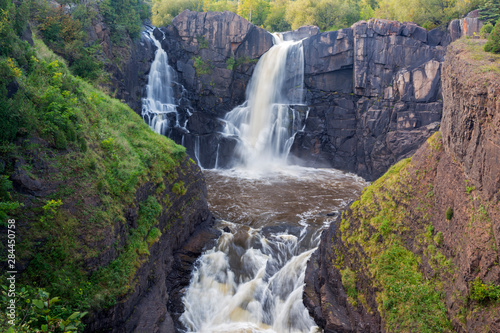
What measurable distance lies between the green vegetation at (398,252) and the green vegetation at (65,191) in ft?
25.7

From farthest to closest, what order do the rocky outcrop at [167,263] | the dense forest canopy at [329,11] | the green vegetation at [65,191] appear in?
the dense forest canopy at [329,11] < the rocky outcrop at [167,263] < the green vegetation at [65,191]

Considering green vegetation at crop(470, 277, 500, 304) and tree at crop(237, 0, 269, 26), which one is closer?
green vegetation at crop(470, 277, 500, 304)

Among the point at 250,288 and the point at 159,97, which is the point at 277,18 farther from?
the point at 250,288

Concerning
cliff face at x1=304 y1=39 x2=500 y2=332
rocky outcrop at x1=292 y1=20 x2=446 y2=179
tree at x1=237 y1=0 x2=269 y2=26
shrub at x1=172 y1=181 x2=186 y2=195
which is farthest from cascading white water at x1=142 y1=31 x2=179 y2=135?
cliff face at x1=304 y1=39 x2=500 y2=332

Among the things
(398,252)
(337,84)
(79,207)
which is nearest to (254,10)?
(337,84)

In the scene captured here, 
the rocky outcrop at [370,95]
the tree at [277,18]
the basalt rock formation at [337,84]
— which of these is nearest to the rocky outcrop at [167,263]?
the basalt rock formation at [337,84]

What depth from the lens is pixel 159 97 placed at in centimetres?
3256

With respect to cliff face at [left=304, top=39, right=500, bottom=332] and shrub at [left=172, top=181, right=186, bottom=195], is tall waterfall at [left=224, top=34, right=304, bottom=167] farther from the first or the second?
cliff face at [left=304, top=39, right=500, bottom=332]

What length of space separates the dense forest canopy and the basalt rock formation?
3.38 m

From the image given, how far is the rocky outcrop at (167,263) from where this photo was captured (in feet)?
Answer: 32.2

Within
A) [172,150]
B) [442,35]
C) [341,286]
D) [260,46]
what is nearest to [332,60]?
[260,46]

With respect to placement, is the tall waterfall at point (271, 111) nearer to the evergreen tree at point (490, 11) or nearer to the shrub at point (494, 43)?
the evergreen tree at point (490, 11)

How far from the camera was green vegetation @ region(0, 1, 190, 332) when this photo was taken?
27.3ft

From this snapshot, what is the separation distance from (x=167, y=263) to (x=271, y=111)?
74.7ft
